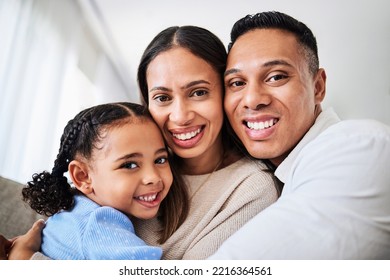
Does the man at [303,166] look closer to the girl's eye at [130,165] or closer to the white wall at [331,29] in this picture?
the white wall at [331,29]

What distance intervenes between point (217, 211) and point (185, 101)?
9.6 inches

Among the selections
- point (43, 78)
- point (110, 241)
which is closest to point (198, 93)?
point (110, 241)

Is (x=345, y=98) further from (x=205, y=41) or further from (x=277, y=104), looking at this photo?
(x=205, y=41)

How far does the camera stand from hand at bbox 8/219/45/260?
29.4 inches

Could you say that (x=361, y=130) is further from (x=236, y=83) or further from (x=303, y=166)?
(x=236, y=83)

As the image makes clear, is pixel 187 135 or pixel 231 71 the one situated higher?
pixel 231 71

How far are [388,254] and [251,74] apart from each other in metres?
0.43

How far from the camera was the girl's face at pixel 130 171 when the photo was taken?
0.74 meters

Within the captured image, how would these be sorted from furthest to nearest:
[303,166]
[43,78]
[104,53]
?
[43,78]
[104,53]
[303,166]

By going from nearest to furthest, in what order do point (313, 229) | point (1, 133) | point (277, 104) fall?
point (313, 229), point (277, 104), point (1, 133)

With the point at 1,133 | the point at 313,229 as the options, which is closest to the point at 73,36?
the point at 1,133

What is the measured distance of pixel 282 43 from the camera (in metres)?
0.81

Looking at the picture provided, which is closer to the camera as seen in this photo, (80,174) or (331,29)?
(80,174)

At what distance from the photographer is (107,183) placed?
0.75 meters
